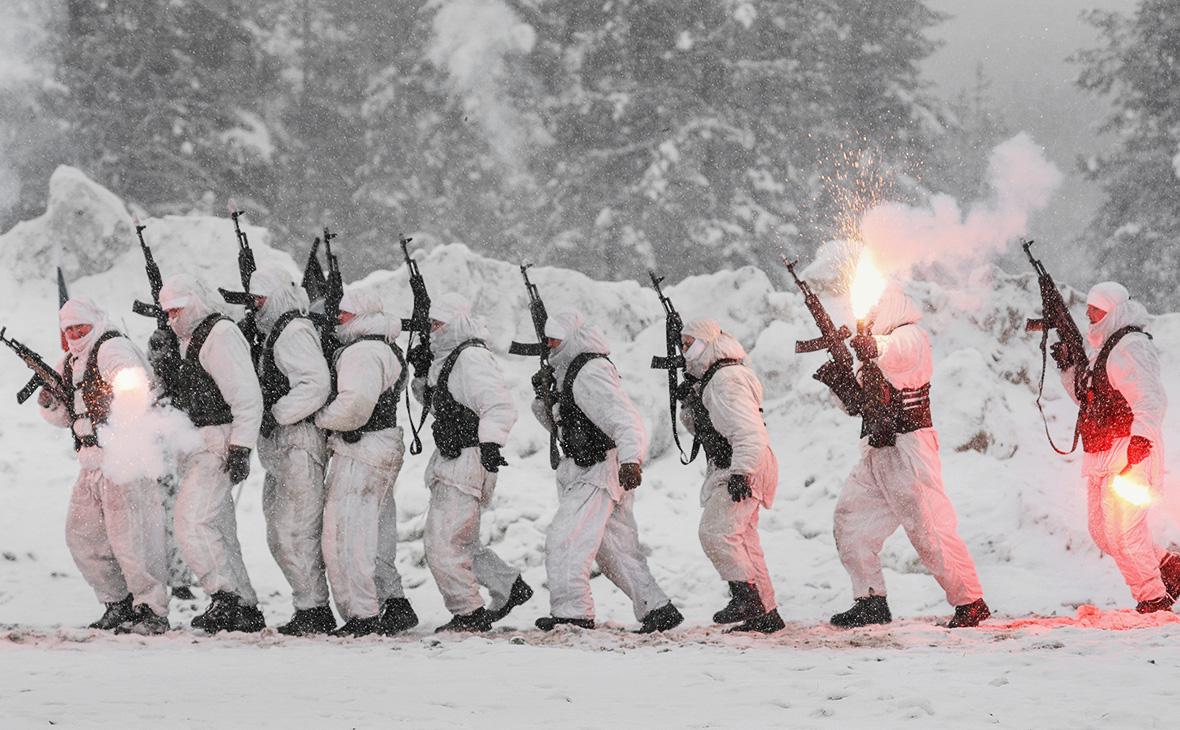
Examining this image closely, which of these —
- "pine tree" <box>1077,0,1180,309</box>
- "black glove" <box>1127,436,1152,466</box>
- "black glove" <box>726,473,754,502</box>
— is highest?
"pine tree" <box>1077,0,1180,309</box>

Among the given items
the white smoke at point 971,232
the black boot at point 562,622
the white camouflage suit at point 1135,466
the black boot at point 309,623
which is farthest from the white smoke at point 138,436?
the white smoke at point 971,232

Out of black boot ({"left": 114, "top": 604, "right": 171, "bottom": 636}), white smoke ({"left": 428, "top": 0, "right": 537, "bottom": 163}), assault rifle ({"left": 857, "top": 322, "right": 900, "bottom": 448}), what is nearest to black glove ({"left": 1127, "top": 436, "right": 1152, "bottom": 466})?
assault rifle ({"left": 857, "top": 322, "right": 900, "bottom": 448})

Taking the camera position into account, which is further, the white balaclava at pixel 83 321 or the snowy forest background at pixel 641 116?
the snowy forest background at pixel 641 116

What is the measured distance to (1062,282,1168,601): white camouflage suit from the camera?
7016 millimetres

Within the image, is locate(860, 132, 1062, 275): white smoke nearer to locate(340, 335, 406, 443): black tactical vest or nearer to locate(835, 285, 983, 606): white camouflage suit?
locate(835, 285, 983, 606): white camouflage suit

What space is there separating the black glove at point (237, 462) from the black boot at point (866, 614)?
3590 mm

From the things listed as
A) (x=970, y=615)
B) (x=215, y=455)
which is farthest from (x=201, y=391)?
(x=970, y=615)

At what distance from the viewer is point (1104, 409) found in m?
7.29

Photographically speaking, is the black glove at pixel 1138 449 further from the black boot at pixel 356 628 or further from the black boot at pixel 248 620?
the black boot at pixel 248 620

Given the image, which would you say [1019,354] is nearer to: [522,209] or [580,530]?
[580,530]

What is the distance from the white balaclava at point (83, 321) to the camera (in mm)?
7512

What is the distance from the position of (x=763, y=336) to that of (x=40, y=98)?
15.8 m

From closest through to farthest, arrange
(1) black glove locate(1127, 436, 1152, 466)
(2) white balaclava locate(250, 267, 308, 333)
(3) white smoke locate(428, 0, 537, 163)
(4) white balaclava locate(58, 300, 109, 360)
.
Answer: (1) black glove locate(1127, 436, 1152, 466)
(4) white balaclava locate(58, 300, 109, 360)
(2) white balaclava locate(250, 267, 308, 333)
(3) white smoke locate(428, 0, 537, 163)

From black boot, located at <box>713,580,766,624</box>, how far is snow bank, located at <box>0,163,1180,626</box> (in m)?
1.17
